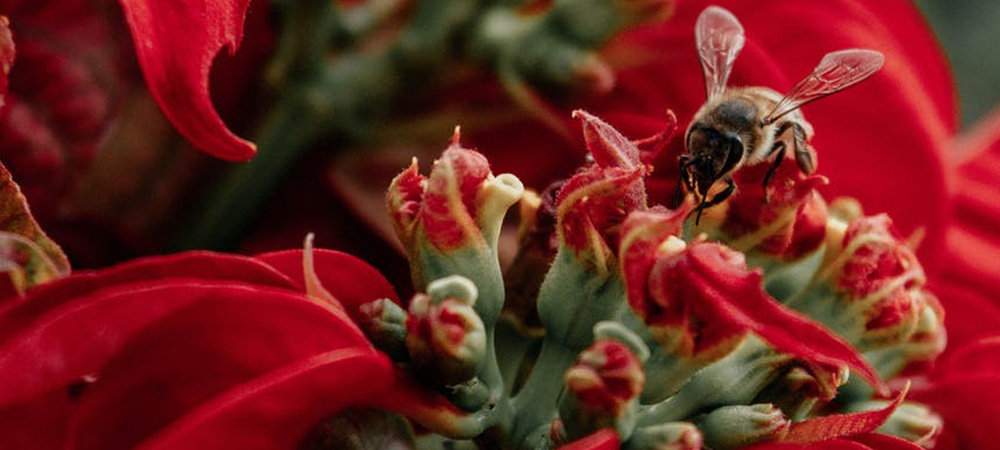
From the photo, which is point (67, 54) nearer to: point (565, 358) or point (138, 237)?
point (138, 237)

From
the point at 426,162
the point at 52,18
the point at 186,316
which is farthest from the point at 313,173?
the point at 186,316

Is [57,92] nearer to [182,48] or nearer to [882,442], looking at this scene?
[182,48]

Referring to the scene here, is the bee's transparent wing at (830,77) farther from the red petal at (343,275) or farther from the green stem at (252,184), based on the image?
the green stem at (252,184)

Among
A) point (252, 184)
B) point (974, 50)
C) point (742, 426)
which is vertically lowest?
point (974, 50)

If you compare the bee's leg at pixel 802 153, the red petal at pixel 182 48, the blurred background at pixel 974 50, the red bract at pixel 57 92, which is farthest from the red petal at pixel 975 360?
the blurred background at pixel 974 50

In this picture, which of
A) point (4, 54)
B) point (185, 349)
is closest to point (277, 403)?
point (185, 349)

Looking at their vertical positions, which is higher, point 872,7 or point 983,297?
point 872,7
